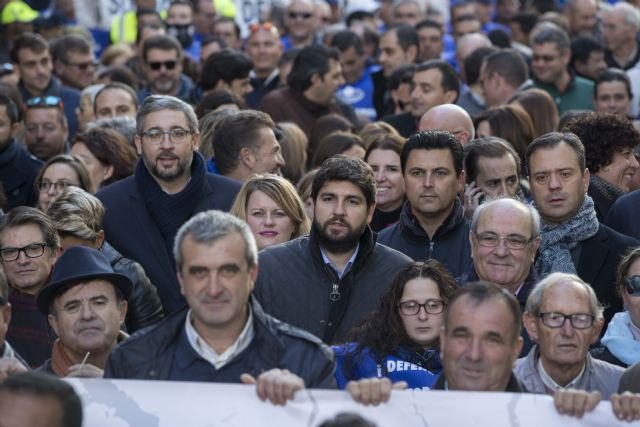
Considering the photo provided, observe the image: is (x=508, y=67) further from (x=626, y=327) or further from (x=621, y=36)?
(x=626, y=327)

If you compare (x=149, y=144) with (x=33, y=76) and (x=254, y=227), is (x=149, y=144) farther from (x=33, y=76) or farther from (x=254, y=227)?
(x=33, y=76)

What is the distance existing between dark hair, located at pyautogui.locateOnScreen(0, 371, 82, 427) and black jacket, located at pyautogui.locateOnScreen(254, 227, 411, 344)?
7.40ft

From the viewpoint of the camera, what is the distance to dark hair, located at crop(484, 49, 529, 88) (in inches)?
511

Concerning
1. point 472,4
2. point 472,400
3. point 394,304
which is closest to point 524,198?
point 394,304

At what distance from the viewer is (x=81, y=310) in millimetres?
7422

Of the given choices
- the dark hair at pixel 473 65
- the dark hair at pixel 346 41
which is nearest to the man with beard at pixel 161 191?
the dark hair at pixel 473 65

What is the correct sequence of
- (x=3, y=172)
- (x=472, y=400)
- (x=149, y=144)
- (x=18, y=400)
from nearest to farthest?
(x=18, y=400) → (x=472, y=400) → (x=149, y=144) → (x=3, y=172)

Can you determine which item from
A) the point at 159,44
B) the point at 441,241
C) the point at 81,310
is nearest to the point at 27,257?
the point at 81,310

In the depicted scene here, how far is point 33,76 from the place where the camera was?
14.0 m

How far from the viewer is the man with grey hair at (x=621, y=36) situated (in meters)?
15.7

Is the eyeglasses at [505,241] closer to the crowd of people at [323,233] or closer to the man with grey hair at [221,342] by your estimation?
the crowd of people at [323,233]

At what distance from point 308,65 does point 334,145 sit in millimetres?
2615

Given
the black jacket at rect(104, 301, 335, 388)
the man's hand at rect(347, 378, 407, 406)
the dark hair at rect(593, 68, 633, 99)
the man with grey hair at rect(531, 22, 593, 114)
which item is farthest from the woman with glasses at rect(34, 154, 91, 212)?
the man with grey hair at rect(531, 22, 593, 114)

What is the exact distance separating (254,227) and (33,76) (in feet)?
19.1
